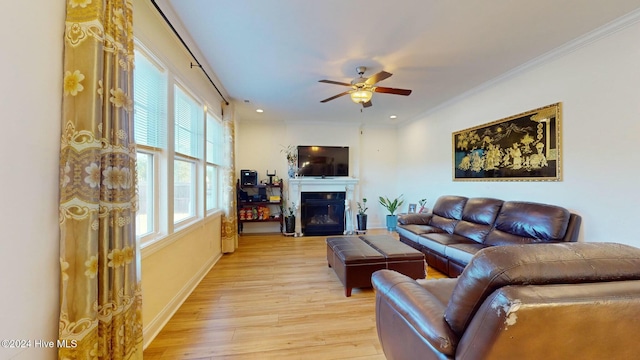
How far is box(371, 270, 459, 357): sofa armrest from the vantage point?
38.5 inches

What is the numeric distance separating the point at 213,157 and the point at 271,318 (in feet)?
8.90

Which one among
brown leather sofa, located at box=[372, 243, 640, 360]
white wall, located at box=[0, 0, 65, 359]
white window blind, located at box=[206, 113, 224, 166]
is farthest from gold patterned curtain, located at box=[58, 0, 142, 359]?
white window blind, located at box=[206, 113, 224, 166]

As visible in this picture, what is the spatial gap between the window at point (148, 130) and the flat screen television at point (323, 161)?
366 centimetres

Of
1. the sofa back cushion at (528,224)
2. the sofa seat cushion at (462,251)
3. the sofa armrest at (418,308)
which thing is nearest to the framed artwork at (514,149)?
the sofa back cushion at (528,224)

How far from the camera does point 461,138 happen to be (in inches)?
163

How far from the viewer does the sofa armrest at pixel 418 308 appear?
978 mm

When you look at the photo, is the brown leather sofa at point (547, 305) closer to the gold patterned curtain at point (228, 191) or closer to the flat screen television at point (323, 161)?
the gold patterned curtain at point (228, 191)

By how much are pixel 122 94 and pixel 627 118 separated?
396cm

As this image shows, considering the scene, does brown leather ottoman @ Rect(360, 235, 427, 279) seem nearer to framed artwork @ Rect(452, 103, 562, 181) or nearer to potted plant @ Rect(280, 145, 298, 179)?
framed artwork @ Rect(452, 103, 562, 181)

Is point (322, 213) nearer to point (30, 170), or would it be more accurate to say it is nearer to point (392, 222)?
point (392, 222)

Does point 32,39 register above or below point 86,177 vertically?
above

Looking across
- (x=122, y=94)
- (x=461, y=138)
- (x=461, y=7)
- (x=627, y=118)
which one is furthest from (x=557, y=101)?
(x=122, y=94)

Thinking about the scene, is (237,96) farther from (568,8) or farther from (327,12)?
(568,8)

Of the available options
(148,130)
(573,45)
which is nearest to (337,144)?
(573,45)
